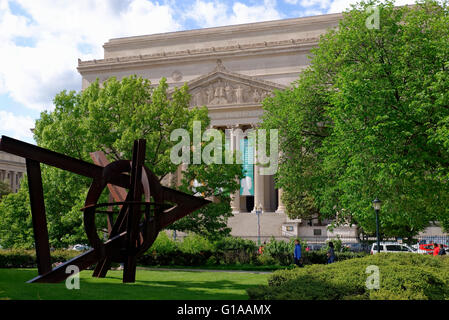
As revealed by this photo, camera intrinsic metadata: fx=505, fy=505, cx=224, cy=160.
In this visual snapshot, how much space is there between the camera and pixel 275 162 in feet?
119

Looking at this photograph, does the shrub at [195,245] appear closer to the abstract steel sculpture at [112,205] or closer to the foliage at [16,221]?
the foliage at [16,221]

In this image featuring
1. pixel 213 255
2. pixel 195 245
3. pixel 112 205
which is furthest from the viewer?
pixel 195 245

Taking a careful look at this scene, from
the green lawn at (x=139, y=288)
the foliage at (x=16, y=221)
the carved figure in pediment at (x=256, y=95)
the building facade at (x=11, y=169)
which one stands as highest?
the carved figure in pediment at (x=256, y=95)

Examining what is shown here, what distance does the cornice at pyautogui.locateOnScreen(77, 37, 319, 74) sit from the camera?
70250 mm

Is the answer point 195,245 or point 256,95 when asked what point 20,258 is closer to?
point 195,245

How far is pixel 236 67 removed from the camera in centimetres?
7362

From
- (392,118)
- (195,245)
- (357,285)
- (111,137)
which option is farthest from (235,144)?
(357,285)

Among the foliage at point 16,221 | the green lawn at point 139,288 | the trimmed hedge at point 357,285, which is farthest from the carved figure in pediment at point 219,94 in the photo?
the trimmed hedge at point 357,285

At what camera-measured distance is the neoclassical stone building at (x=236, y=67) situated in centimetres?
6075

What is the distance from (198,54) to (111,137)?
48236mm

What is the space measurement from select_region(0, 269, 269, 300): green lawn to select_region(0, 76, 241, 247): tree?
6.99 metres
